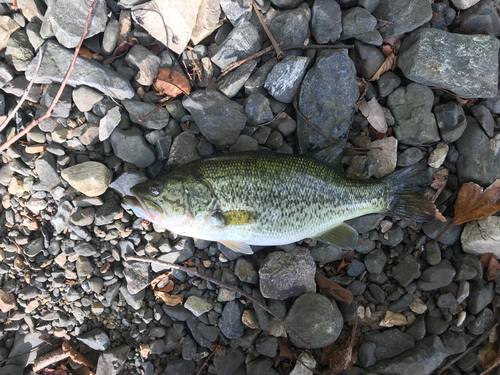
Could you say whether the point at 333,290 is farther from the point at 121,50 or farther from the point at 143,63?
the point at 121,50

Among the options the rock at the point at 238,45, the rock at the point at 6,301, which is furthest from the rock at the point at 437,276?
the rock at the point at 6,301

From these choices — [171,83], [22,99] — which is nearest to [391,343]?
[171,83]

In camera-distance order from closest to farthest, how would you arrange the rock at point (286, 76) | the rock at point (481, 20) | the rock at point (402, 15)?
the rock at point (286, 76) → the rock at point (402, 15) → the rock at point (481, 20)

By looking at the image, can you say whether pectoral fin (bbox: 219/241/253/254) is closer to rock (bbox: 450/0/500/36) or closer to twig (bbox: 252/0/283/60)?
twig (bbox: 252/0/283/60)

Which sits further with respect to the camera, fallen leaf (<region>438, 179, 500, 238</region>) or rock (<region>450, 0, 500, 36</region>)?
rock (<region>450, 0, 500, 36</region>)

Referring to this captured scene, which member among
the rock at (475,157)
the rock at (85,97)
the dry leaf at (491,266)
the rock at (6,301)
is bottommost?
the dry leaf at (491,266)

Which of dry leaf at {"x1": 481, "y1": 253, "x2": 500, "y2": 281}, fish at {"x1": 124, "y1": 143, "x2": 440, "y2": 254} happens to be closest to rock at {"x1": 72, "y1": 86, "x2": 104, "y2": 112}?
fish at {"x1": 124, "y1": 143, "x2": 440, "y2": 254}

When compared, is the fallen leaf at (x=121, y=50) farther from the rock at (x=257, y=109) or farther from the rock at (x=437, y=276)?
the rock at (x=437, y=276)
